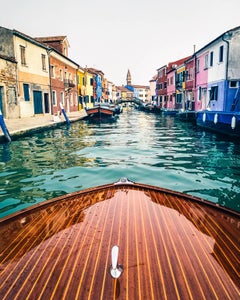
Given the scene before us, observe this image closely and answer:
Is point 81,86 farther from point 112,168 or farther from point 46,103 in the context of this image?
point 112,168

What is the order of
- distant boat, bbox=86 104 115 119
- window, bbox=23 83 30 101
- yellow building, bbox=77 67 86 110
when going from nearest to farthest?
window, bbox=23 83 30 101 → distant boat, bbox=86 104 115 119 → yellow building, bbox=77 67 86 110

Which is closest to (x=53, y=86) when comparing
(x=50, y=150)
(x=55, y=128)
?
(x=55, y=128)

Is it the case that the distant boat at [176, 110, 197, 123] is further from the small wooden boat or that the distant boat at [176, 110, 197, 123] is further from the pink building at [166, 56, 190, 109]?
the small wooden boat

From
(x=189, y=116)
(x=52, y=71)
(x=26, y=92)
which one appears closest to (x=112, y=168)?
(x=26, y=92)

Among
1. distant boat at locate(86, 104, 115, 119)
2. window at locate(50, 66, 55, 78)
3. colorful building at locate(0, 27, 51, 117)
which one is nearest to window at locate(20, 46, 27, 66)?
colorful building at locate(0, 27, 51, 117)

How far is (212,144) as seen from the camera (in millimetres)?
10148

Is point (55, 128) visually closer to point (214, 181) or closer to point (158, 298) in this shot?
point (214, 181)

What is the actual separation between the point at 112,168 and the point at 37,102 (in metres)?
15.5

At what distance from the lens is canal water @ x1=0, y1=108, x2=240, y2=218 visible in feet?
16.1

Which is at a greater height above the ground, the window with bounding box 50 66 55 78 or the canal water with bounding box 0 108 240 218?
the window with bounding box 50 66 55 78

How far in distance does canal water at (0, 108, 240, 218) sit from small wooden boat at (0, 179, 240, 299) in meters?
1.99

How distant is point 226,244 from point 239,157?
6.46m

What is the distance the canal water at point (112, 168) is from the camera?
16.1ft

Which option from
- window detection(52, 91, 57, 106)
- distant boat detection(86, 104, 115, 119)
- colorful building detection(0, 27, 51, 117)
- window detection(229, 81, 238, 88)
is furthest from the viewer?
distant boat detection(86, 104, 115, 119)
